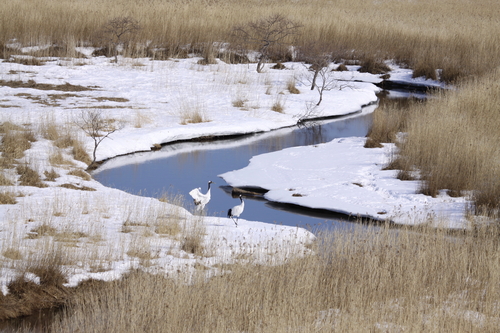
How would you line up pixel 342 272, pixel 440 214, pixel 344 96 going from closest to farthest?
pixel 342 272, pixel 440 214, pixel 344 96

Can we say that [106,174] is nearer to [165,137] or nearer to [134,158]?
[134,158]

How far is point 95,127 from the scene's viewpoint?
11.7m

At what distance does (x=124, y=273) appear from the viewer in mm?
5953

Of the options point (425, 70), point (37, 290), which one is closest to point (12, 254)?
point (37, 290)

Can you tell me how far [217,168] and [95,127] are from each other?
2.71 m

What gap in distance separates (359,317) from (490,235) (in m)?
3.11

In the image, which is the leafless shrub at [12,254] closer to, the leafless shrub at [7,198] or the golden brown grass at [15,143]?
the leafless shrub at [7,198]

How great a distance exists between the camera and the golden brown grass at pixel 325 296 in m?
4.62

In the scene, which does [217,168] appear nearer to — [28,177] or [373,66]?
[28,177]

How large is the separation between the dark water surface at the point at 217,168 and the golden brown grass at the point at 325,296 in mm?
1900

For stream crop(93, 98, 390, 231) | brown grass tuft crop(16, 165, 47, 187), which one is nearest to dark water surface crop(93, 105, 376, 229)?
stream crop(93, 98, 390, 231)

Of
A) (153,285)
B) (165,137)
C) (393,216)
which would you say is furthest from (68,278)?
(165,137)

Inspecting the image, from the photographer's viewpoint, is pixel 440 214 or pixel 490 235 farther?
pixel 440 214

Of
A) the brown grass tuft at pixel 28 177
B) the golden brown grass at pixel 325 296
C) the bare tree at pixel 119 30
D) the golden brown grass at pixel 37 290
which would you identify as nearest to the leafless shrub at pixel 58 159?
the brown grass tuft at pixel 28 177
